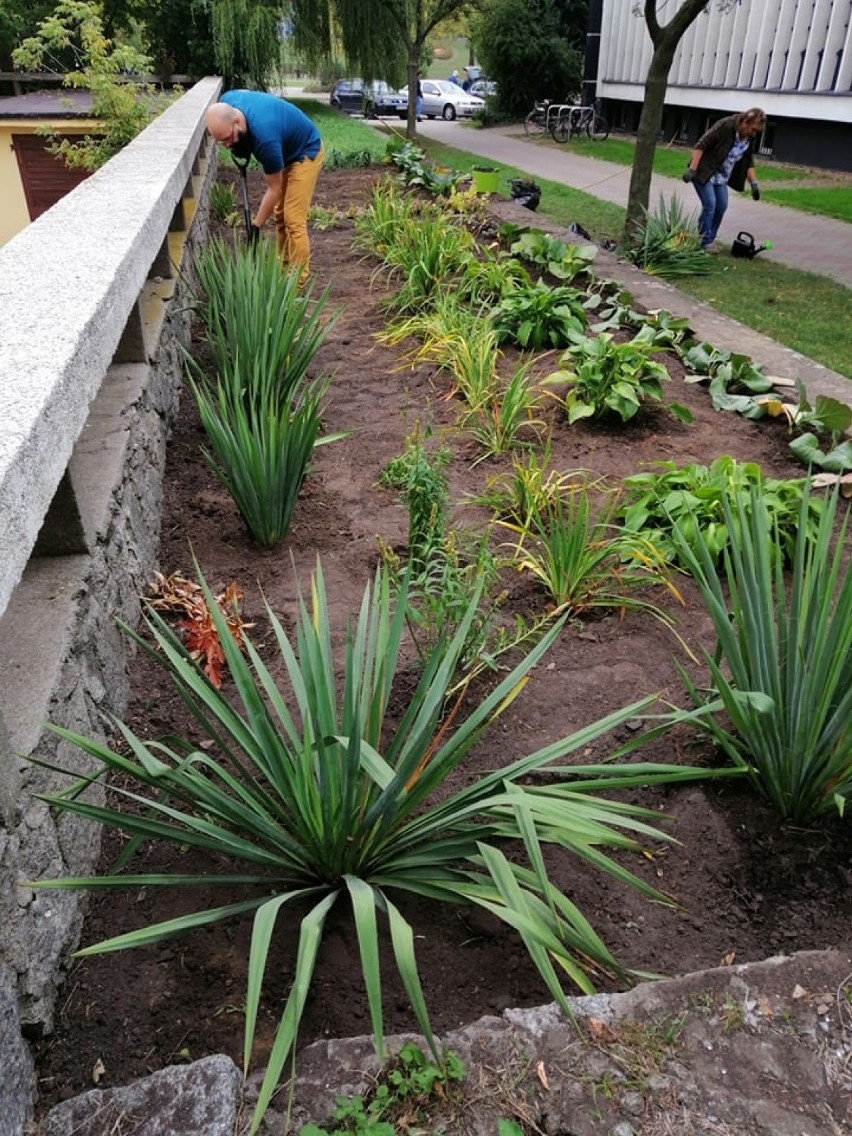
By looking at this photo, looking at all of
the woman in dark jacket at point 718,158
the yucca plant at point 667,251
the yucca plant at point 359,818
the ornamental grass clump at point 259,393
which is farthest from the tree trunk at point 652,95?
the yucca plant at point 359,818

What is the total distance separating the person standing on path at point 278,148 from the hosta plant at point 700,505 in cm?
284

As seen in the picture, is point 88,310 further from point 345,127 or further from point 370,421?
point 345,127

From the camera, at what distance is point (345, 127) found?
1856 centimetres

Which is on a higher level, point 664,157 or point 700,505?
point 664,157

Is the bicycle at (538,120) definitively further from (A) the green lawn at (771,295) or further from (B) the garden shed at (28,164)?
(A) the green lawn at (771,295)

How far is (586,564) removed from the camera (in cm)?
265

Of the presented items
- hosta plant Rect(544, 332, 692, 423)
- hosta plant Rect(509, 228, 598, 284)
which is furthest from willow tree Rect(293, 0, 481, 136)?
hosta plant Rect(544, 332, 692, 423)

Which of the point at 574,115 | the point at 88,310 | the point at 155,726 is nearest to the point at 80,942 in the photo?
the point at 155,726

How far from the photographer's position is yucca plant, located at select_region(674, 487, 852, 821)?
1.76m

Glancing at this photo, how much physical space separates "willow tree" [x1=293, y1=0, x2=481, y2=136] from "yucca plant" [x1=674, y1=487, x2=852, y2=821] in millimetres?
17439

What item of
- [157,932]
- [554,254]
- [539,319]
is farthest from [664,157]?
[157,932]

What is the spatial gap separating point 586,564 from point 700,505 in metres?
0.57

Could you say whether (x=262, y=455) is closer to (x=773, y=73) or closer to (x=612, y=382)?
(x=612, y=382)

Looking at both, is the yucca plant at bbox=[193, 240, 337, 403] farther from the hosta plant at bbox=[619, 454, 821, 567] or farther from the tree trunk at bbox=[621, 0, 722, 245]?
the tree trunk at bbox=[621, 0, 722, 245]
